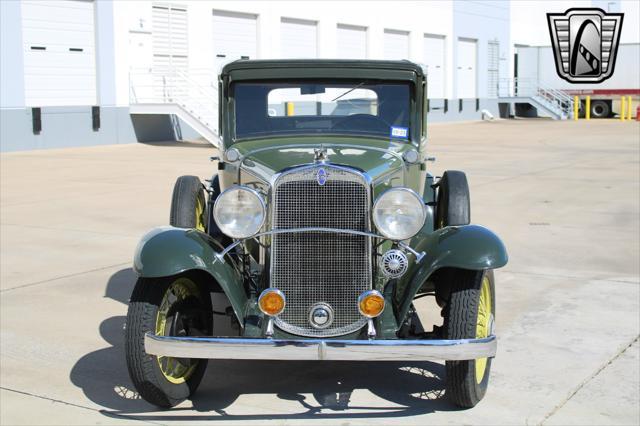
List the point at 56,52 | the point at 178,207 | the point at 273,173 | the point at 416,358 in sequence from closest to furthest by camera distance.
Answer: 1. the point at 416,358
2. the point at 273,173
3. the point at 178,207
4. the point at 56,52

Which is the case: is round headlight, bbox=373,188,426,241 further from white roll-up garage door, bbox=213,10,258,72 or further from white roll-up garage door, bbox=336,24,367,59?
white roll-up garage door, bbox=336,24,367,59

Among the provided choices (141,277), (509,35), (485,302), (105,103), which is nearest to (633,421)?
(485,302)

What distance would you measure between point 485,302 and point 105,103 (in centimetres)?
2206

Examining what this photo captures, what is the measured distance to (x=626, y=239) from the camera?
10.2m

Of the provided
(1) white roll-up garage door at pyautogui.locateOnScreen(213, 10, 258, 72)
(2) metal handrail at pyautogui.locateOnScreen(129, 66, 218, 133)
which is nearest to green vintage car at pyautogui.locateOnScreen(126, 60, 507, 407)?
(2) metal handrail at pyautogui.locateOnScreen(129, 66, 218, 133)

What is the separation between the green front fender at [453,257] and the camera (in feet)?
15.9

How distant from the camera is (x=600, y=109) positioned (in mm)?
44188

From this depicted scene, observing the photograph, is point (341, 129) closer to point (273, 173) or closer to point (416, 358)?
point (273, 173)

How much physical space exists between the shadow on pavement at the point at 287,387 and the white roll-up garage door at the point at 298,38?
88.4ft

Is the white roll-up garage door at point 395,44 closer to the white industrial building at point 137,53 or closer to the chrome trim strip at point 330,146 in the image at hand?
the white industrial building at point 137,53

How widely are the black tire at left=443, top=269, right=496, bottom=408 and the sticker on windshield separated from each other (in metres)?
1.33

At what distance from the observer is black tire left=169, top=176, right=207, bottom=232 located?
5961 millimetres

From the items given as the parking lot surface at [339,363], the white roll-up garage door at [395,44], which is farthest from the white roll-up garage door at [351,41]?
the parking lot surface at [339,363]

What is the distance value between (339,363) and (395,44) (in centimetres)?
3423
